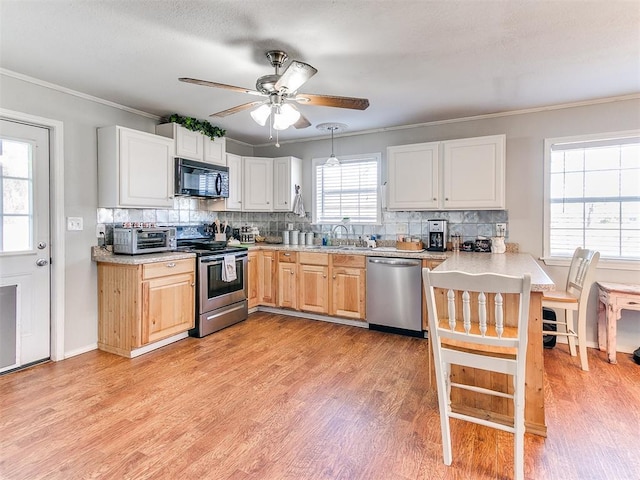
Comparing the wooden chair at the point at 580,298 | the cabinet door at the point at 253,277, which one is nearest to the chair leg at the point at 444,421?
the wooden chair at the point at 580,298

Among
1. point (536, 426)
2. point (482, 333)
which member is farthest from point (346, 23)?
point (536, 426)

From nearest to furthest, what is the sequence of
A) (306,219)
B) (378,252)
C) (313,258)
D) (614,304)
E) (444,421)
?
(444,421) < (614,304) < (378,252) < (313,258) < (306,219)

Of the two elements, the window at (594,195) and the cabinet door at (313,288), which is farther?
the cabinet door at (313,288)

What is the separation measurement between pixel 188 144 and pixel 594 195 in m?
4.29

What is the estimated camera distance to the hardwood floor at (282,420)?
5.82 feet

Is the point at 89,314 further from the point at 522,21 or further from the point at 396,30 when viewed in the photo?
the point at 522,21

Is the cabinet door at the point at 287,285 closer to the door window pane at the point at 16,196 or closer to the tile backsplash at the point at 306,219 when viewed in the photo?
the tile backsplash at the point at 306,219

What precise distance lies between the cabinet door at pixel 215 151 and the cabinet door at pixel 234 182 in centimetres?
16

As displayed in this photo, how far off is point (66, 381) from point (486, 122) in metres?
4.67

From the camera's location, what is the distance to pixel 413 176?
13.1ft

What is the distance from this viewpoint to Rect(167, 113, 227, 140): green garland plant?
3.86m

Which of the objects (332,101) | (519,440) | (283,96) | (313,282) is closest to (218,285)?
(313,282)

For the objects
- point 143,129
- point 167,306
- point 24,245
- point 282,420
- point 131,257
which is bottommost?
point 282,420

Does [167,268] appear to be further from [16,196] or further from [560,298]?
[560,298]
